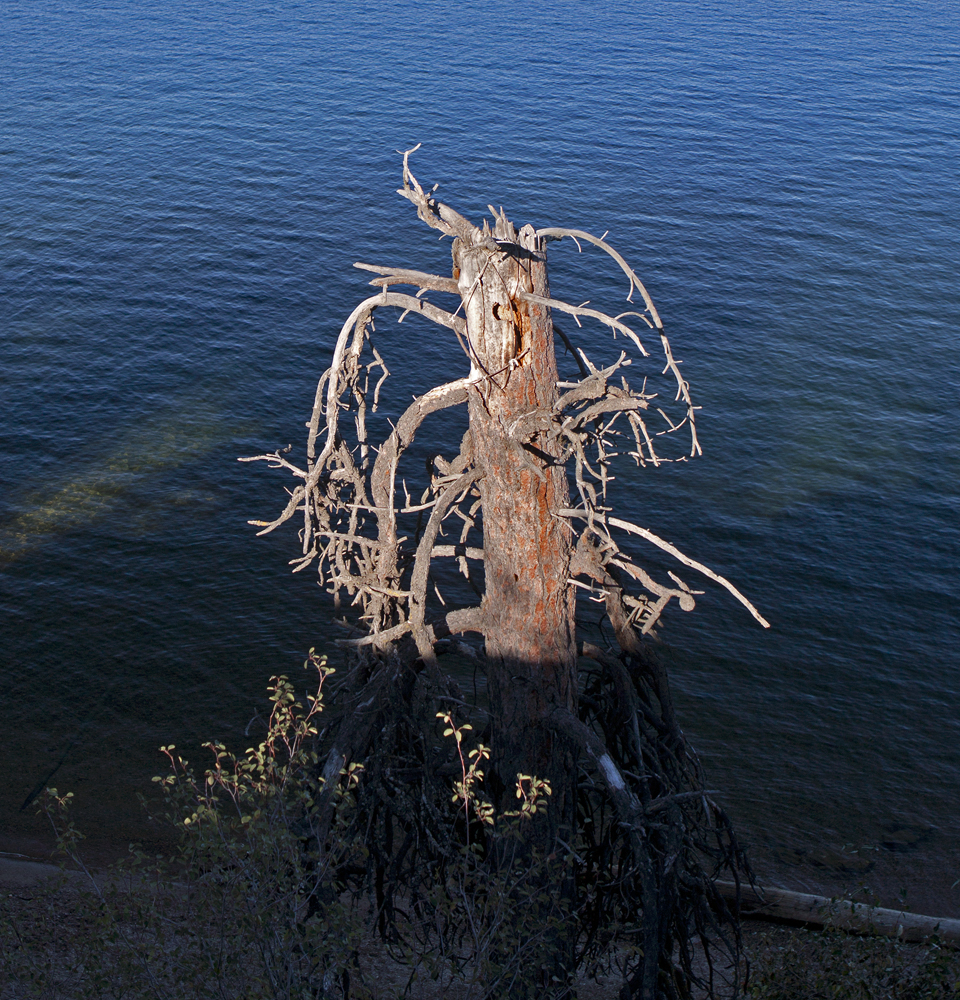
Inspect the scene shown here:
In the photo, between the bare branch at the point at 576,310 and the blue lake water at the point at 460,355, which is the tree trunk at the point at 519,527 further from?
the blue lake water at the point at 460,355

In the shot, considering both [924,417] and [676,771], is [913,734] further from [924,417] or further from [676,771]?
[676,771]

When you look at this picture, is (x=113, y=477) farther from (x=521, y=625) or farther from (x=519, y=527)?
(x=519, y=527)

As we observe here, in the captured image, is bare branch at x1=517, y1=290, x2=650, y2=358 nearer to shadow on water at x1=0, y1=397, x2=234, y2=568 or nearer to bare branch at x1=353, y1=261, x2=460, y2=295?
Answer: bare branch at x1=353, y1=261, x2=460, y2=295

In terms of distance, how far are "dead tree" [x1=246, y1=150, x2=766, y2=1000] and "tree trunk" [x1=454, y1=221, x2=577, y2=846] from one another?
18 millimetres

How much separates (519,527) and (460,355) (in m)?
36.2

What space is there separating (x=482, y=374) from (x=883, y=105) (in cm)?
8436

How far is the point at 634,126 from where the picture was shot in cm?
7362

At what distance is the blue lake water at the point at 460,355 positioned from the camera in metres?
29.2

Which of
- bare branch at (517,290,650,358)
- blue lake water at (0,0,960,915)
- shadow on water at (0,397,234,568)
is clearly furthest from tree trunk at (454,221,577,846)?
shadow on water at (0,397,234,568)

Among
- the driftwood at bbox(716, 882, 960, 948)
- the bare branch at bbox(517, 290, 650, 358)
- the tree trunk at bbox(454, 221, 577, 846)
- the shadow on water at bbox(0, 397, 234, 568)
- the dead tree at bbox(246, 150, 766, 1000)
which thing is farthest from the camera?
the shadow on water at bbox(0, 397, 234, 568)

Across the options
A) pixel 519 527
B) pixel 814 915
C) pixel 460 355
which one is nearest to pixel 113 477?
pixel 460 355

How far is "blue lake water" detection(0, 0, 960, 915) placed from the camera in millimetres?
29172

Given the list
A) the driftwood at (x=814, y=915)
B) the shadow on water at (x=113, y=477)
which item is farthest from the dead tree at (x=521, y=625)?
the shadow on water at (x=113, y=477)

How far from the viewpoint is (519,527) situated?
30.6 feet
